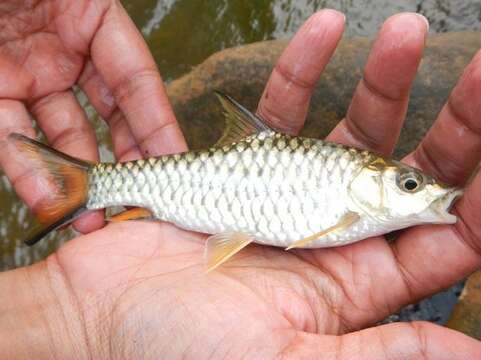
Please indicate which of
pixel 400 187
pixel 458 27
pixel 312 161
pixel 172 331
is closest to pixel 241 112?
pixel 312 161

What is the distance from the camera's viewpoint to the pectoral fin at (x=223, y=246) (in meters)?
2.84

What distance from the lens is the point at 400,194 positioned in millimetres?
2885

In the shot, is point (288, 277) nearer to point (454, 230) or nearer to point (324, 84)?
point (454, 230)

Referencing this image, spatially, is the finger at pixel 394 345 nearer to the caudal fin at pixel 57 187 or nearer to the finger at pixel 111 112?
the caudal fin at pixel 57 187

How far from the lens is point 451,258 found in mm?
2643

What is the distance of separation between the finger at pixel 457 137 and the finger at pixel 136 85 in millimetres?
1565

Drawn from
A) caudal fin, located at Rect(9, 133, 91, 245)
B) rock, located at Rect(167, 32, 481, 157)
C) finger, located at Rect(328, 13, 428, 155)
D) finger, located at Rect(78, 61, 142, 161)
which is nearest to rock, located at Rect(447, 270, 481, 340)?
rock, located at Rect(167, 32, 481, 157)

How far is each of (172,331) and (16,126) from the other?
6.00ft

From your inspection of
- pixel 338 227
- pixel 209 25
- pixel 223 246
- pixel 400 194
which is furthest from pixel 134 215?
pixel 209 25

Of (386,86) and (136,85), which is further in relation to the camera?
(136,85)

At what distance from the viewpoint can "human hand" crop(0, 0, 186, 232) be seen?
142 inches

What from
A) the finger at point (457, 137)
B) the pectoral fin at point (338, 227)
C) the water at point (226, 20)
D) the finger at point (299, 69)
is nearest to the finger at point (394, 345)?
the pectoral fin at point (338, 227)

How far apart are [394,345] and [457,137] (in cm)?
114

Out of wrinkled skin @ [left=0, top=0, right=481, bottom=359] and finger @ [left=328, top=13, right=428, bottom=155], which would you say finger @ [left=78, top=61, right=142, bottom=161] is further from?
finger @ [left=328, top=13, right=428, bottom=155]
